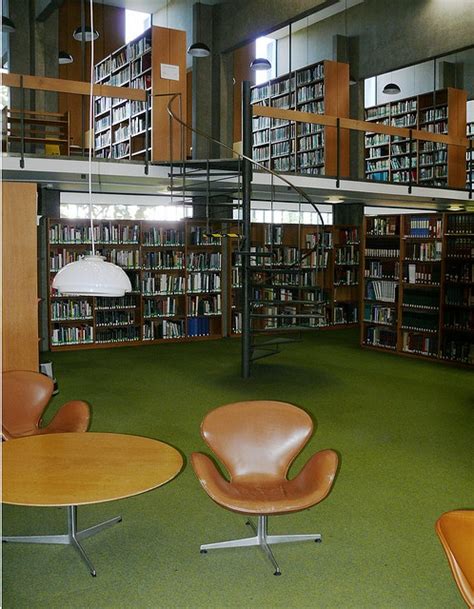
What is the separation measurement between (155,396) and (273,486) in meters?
→ 3.62

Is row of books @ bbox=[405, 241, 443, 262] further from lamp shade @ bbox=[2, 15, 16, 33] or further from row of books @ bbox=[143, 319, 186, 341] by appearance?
lamp shade @ bbox=[2, 15, 16, 33]

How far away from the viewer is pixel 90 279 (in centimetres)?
323

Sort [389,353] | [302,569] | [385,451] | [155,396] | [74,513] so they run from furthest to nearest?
[389,353], [155,396], [385,451], [74,513], [302,569]

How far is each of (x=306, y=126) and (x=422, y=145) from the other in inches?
104

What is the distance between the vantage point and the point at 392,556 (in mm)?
3547

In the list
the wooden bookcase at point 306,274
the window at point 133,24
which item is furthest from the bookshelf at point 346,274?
the window at point 133,24

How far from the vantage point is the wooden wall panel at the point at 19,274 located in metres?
6.17

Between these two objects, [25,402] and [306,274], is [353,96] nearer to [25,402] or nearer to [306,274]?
[306,274]

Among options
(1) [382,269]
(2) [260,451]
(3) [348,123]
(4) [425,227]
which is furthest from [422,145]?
(2) [260,451]

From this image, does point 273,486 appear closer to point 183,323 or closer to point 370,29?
point 183,323

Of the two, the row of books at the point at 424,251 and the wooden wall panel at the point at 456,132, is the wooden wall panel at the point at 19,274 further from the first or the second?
the wooden wall panel at the point at 456,132

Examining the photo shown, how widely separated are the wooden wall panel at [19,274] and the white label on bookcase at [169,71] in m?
4.46

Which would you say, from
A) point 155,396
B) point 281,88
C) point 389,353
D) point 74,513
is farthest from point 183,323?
point 74,513

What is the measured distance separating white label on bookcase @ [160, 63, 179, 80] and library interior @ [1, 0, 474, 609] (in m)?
0.06
